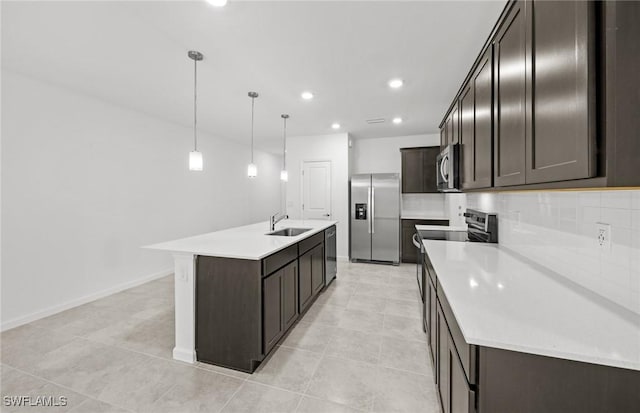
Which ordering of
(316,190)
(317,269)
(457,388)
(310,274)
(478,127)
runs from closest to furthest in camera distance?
(457,388)
(478,127)
(310,274)
(317,269)
(316,190)

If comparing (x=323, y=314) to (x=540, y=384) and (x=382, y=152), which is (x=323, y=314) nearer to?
(x=540, y=384)

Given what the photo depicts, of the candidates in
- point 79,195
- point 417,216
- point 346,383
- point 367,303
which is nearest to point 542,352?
point 346,383

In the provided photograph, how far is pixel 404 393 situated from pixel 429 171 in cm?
419

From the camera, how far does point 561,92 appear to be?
0.93m

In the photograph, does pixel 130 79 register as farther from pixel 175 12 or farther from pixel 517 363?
pixel 517 363

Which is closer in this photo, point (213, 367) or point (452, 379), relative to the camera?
point (452, 379)

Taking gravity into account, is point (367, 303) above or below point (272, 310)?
below

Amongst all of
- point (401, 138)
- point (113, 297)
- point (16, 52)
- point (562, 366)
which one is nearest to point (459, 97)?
point (562, 366)

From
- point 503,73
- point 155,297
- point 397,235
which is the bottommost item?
point 155,297

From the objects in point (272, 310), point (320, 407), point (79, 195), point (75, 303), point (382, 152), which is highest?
point (382, 152)

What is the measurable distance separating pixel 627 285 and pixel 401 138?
5.05 meters

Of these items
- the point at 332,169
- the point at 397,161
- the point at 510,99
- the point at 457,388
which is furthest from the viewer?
the point at 397,161

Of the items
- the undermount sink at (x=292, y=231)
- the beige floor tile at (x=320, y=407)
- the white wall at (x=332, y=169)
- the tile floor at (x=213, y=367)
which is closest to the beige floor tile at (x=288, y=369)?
the tile floor at (x=213, y=367)

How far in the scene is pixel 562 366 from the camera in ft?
2.68
